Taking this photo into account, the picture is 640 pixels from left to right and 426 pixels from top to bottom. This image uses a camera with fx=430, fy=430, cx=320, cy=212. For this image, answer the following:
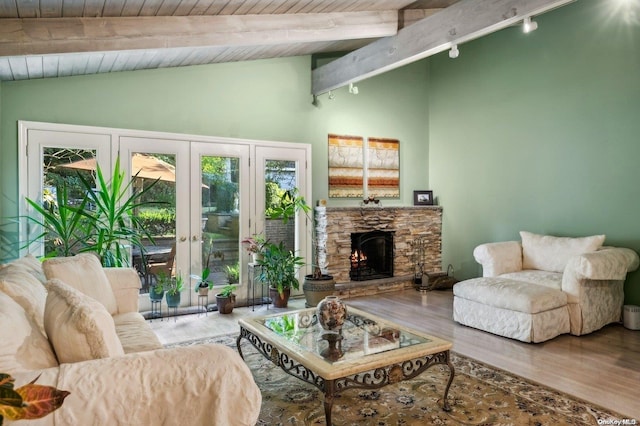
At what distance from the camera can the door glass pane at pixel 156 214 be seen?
195 inches

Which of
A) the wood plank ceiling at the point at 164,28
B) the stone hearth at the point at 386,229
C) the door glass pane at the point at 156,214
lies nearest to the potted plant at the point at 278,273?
the stone hearth at the point at 386,229

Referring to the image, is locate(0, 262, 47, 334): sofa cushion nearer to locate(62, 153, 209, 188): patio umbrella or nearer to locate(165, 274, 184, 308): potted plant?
locate(165, 274, 184, 308): potted plant

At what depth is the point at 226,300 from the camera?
5.10 meters

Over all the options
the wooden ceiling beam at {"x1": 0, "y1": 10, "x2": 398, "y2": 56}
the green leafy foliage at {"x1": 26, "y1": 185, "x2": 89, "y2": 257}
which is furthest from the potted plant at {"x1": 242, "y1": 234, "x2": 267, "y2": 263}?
the wooden ceiling beam at {"x1": 0, "y1": 10, "x2": 398, "y2": 56}

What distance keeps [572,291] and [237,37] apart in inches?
161

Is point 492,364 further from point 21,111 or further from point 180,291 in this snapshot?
point 21,111

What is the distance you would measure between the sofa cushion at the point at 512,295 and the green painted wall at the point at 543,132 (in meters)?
1.38

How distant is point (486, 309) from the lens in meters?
4.39

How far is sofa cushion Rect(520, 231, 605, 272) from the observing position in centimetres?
468

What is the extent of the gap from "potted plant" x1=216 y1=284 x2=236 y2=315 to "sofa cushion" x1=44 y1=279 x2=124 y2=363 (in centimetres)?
332

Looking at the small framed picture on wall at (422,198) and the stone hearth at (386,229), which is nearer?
the stone hearth at (386,229)

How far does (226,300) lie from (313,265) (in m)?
1.38

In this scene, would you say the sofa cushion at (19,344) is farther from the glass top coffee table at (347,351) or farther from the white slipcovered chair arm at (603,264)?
the white slipcovered chair arm at (603,264)

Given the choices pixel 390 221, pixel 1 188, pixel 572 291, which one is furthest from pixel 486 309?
pixel 1 188
